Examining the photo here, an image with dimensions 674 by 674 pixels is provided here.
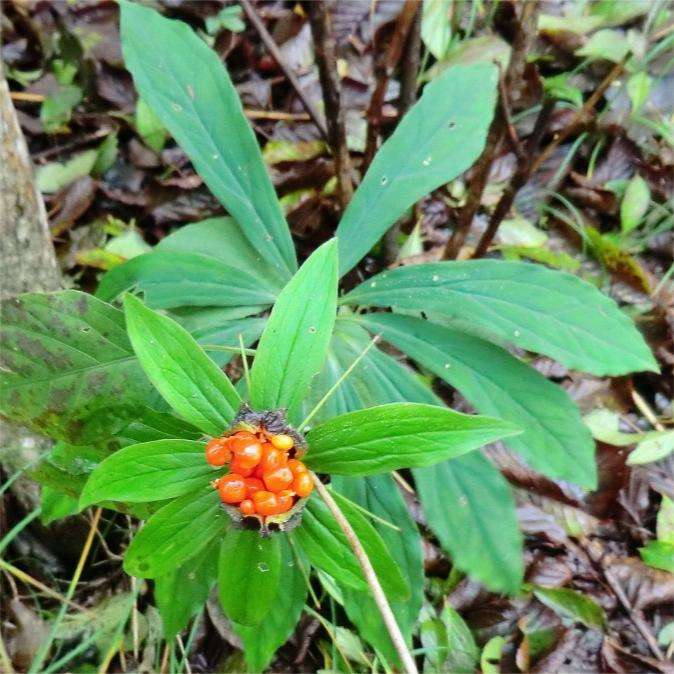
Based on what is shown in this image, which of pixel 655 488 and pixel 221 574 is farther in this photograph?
pixel 655 488

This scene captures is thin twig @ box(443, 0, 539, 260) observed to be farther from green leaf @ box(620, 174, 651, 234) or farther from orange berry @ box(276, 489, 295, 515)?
orange berry @ box(276, 489, 295, 515)

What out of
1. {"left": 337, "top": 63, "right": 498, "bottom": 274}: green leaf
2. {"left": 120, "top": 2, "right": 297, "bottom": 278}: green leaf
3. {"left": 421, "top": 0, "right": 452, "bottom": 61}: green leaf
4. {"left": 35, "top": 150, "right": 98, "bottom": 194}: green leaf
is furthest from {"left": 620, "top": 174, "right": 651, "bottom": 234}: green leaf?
{"left": 35, "top": 150, "right": 98, "bottom": 194}: green leaf

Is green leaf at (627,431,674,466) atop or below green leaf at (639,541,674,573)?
atop

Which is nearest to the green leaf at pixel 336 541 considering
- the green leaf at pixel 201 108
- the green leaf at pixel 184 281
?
the green leaf at pixel 184 281

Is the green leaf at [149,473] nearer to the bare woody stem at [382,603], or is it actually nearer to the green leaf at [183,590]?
the bare woody stem at [382,603]

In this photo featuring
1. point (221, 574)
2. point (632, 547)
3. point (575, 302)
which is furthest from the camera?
point (632, 547)

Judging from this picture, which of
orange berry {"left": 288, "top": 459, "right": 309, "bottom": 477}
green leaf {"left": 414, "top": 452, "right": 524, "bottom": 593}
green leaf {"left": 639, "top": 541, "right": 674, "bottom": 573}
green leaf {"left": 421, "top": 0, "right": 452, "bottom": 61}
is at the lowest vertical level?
green leaf {"left": 639, "top": 541, "right": 674, "bottom": 573}

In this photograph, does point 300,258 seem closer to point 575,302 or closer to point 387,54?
point 387,54

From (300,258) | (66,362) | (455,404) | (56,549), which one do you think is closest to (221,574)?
(66,362)
